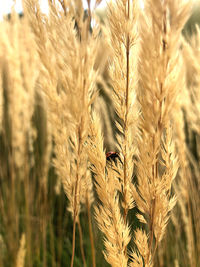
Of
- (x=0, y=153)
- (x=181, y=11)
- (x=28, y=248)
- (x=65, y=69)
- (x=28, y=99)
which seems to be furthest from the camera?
(x=0, y=153)

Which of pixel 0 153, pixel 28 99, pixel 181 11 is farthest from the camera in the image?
pixel 0 153

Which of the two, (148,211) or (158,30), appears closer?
(158,30)

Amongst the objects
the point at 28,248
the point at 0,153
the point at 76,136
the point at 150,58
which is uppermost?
the point at 0,153

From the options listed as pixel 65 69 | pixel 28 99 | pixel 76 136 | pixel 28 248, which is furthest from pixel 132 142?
pixel 28 99

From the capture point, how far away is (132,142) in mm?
941

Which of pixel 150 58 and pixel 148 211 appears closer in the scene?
pixel 150 58

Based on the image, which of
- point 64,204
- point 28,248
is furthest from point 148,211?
point 64,204

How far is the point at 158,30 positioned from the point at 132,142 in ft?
1.19

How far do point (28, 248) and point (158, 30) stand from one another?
5.52ft

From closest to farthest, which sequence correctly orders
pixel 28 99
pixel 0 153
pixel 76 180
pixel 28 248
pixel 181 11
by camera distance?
pixel 181 11
pixel 76 180
pixel 28 248
pixel 28 99
pixel 0 153

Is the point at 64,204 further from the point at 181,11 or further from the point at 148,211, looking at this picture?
the point at 181,11

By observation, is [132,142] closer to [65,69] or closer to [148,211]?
[148,211]

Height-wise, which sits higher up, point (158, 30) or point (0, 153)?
point (0, 153)

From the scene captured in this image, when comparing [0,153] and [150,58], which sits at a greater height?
[0,153]
